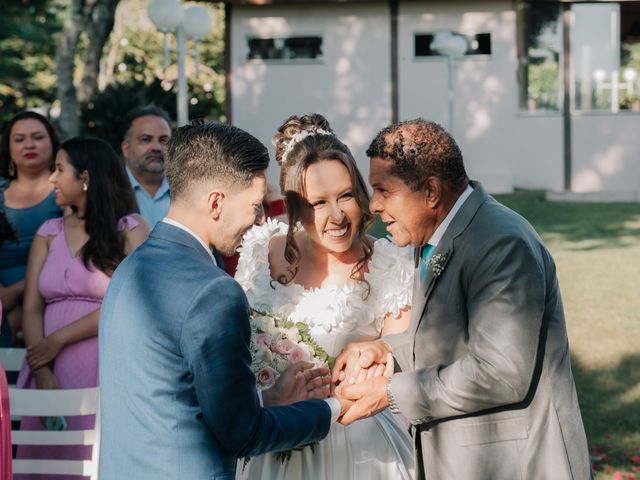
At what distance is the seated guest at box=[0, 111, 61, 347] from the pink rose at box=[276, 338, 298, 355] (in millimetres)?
2911

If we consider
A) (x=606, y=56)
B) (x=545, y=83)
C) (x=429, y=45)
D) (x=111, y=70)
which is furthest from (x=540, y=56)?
(x=111, y=70)

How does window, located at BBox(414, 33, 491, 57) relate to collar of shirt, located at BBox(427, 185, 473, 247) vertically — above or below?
above

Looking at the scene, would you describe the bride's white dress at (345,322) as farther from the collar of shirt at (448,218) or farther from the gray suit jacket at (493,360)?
the collar of shirt at (448,218)

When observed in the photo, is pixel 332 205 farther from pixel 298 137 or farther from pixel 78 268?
pixel 78 268

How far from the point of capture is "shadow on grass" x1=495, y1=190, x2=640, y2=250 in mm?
15930

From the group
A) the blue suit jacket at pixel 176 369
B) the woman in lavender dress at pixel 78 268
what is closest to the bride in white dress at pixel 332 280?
the blue suit jacket at pixel 176 369

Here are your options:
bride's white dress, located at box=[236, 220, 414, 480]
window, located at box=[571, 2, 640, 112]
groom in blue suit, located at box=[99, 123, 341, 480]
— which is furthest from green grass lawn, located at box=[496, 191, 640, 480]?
window, located at box=[571, 2, 640, 112]

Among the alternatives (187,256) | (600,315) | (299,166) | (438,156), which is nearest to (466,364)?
(438,156)

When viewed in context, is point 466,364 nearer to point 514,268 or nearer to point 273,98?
point 514,268

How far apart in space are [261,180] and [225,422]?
728 mm

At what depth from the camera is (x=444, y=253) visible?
3283 millimetres

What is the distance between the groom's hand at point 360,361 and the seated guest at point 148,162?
3.31m

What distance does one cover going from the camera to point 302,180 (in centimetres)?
444

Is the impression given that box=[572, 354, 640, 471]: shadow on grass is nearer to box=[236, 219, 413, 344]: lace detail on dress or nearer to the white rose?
box=[236, 219, 413, 344]: lace detail on dress
